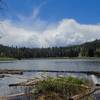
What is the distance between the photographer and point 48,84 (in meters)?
22.8

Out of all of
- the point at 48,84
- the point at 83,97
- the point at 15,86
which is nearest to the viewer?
the point at 83,97

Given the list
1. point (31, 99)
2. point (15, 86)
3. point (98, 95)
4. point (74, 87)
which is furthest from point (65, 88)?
point (15, 86)

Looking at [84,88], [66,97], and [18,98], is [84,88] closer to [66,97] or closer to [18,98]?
[66,97]

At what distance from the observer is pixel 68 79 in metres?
25.7

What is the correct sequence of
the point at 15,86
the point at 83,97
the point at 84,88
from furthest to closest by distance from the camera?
1. the point at 15,86
2. the point at 84,88
3. the point at 83,97

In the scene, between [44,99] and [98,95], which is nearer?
[44,99]

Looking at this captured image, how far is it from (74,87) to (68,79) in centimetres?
215

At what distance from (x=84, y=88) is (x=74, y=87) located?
1670 millimetres

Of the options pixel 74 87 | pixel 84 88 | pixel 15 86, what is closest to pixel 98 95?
pixel 84 88

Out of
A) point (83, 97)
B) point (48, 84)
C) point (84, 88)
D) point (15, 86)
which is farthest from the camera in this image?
point (15, 86)

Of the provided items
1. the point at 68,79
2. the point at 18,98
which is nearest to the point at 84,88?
the point at 68,79

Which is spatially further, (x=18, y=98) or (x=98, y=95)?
(x=98, y=95)

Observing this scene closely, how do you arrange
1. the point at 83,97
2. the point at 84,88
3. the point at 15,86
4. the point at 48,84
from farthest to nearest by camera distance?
1. the point at 15,86
2. the point at 84,88
3. the point at 48,84
4. the point at 83,97

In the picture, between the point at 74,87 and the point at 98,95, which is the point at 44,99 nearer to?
the point at 74,87
